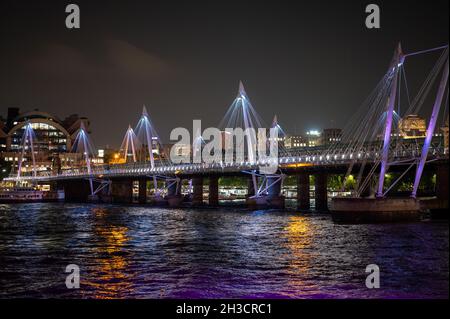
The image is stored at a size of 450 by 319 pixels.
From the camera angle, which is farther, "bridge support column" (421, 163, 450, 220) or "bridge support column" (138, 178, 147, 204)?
"bridge support column" (138, 178, 147, 204)

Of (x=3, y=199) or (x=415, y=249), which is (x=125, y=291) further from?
(x=3, y=199)

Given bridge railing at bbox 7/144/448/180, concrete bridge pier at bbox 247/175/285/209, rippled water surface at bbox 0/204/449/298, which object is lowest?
rippled water surface at bbox 0/204/449/298

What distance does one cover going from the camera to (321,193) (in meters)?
90.6

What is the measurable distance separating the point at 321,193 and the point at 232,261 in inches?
2382

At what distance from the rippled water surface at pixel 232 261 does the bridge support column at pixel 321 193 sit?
38801 mm

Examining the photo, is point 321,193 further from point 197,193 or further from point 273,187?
point 197,193

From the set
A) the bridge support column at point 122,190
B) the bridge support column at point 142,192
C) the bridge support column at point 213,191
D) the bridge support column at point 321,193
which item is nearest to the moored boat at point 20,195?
the bridge support column at point 122,190

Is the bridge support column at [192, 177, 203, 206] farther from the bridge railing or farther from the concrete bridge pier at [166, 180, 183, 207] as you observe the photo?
the bridge railing

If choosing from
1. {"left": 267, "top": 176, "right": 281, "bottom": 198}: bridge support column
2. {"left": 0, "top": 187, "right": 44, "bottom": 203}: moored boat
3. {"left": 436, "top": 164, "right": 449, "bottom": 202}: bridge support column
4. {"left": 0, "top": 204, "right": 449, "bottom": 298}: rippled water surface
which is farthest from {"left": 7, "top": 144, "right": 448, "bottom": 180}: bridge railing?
{"left": 0, "top": 204, "right": 449, "bottom": 298}: rippled water surface

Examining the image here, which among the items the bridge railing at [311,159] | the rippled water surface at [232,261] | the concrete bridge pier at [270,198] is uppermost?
the bridge railing at [311,159]

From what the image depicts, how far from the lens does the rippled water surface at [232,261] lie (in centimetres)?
2362

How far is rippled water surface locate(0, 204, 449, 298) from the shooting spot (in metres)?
23.6

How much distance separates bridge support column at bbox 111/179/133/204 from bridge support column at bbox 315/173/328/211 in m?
64.1

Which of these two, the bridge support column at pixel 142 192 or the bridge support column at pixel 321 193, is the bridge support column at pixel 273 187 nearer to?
the bridge support column at pixel 321 193
